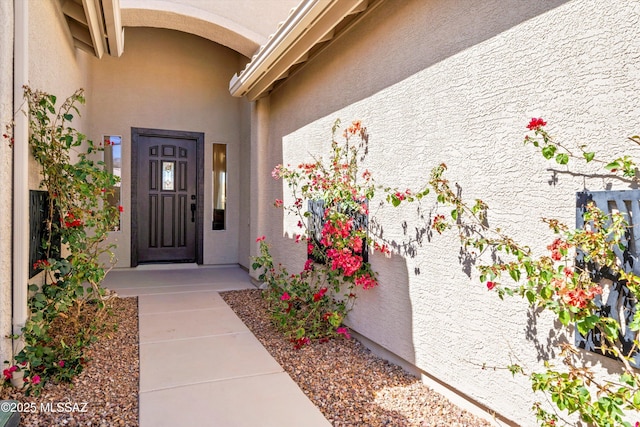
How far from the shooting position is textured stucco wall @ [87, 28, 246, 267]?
7957 mm

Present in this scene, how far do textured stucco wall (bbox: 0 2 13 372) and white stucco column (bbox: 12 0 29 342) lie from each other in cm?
4

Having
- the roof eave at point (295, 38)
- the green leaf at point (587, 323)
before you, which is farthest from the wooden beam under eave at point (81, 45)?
the green leaf at point (587, 323)

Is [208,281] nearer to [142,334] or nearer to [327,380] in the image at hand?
[142,334]

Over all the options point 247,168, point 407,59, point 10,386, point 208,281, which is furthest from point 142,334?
point 247,168

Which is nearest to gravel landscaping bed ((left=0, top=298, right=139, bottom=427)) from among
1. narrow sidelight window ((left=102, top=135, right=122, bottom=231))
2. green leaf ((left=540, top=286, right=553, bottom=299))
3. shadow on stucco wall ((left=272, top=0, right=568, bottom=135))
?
green leaf ((left=540, top=286, right=553, bottom=299))

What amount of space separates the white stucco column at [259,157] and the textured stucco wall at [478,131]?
284 cm

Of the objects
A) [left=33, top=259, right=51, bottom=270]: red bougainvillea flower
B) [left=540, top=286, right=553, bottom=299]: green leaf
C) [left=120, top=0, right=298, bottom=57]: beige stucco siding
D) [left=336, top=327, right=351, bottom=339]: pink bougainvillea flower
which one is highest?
[left=120, top=0, right=298, bottom=57]: beige stucco siding

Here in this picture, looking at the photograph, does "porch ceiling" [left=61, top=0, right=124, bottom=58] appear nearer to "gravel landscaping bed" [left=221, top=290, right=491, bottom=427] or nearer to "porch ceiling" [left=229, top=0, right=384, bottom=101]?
"porch ceiling" [left=229, top=0, right=384, bottom=101]

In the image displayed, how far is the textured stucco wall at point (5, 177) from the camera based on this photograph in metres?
2.75

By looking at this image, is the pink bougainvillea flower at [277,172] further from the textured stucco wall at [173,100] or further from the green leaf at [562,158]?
the textured stucco wall at [173,100]

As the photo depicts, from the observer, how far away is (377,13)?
367 centimetres

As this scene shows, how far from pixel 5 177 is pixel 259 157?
13.7 feet

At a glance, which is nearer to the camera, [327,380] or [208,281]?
[327,380]

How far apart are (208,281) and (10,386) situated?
4.21 meters
